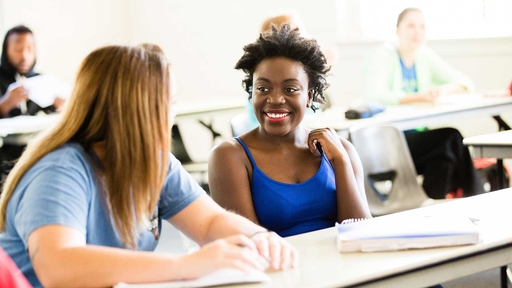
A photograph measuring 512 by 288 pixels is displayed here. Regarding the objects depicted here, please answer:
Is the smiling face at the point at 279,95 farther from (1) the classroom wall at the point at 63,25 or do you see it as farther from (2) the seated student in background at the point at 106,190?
(1) the classroom wall at the point at 63,25

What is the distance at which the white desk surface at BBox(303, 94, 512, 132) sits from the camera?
12.9 feet

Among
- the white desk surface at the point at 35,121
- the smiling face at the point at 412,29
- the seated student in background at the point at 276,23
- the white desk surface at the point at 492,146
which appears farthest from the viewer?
the smiling face at the point at 412,29

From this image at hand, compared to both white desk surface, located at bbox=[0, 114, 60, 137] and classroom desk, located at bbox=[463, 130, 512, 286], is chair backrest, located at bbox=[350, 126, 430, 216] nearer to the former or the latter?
classroom desk, located at bbox=[463, 130, 512, 286]

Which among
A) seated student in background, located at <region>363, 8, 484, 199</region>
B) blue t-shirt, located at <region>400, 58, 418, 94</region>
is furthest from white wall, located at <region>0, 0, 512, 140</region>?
blue t-shirt, located at <region>400, 58, 418, 94</region>

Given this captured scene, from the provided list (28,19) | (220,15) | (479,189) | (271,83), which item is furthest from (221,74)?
(271,83)

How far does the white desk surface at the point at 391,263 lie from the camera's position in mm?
1381

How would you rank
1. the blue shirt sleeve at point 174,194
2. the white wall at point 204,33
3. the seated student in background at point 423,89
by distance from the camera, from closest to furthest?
the blue shirt sleeve at point 174,194
the seated student in background at point 423,89
the white wall at point 204,33

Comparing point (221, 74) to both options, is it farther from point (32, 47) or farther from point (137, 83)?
point (137, 83)

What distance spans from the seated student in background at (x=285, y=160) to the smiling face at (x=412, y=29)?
2.81m

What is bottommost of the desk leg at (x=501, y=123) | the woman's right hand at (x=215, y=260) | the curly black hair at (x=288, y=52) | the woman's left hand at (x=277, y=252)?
the desk leg at (x=501, y=123)

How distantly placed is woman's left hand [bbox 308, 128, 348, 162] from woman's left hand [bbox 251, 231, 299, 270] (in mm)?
637

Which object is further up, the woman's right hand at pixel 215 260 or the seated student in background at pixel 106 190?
the seated student in background at pixel 106 190

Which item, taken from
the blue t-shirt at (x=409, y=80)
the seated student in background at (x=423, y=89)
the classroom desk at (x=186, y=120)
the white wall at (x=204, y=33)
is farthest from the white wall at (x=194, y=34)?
the blue t-shirt at (x=409, y=80)

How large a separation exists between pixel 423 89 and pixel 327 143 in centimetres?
293
